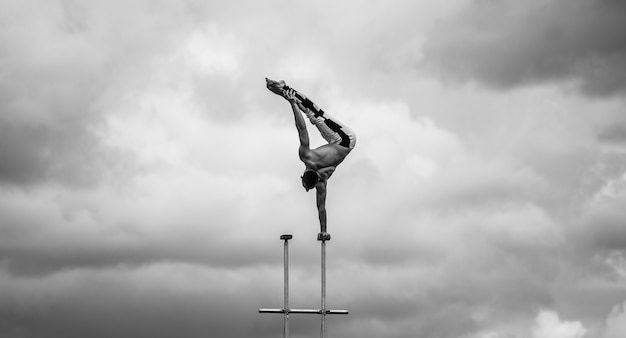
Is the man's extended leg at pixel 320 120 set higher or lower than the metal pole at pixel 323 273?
higher

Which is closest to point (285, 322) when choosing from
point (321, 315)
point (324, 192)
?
point (321, 315)

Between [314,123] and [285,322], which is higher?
[314,123]

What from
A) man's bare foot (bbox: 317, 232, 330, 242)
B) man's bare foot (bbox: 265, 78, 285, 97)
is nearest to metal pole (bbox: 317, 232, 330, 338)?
man's bare foot (bbox: 317, 232, 330, 242)

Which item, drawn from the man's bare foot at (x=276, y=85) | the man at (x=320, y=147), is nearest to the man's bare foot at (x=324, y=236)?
the man at (x=320, y=147)

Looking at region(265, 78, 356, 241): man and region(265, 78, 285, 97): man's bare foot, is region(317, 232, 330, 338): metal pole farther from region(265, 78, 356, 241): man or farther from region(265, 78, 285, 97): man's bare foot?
region(265, 78, 285, 97): man's bare foot

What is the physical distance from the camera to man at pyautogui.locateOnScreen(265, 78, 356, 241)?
59688 mm

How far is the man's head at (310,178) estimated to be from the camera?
59.8 meters

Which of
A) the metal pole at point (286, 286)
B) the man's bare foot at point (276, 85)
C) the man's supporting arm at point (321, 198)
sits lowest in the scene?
the metal pole at point (286, 286)

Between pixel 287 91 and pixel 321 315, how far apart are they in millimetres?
8168

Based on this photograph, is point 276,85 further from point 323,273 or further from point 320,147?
point 323,273

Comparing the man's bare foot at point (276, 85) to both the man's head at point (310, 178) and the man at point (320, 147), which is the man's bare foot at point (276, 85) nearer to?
the man at point (320, 147)

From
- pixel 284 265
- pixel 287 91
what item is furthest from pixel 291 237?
pixel 287 91

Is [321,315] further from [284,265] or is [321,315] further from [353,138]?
[353,138]

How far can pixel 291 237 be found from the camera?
58438mm
